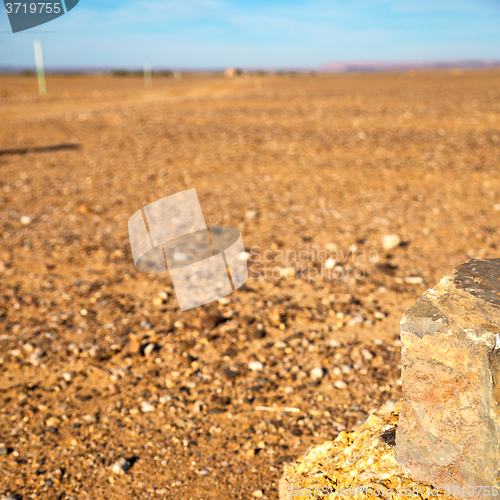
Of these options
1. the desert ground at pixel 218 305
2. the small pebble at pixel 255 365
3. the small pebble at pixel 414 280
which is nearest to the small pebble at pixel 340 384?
the desert ground at pixel 218 305

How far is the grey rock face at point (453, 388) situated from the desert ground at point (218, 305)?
43.0 inches

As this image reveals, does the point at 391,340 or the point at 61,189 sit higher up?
the point at 61,189

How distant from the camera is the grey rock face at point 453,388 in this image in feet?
4.86

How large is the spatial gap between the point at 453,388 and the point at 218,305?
287cm

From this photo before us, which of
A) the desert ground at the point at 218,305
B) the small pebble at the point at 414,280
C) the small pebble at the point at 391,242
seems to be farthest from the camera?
the small pebble at the point at 391,242

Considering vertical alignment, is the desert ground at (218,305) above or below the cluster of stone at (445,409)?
below

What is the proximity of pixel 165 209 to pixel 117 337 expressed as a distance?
3073 millimetres

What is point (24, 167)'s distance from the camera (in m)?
8.53

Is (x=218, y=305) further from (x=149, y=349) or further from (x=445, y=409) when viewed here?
(x=445, y=409)

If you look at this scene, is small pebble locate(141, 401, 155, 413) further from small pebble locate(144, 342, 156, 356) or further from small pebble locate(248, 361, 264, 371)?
small pebble locate(248, 361, 264, 371)

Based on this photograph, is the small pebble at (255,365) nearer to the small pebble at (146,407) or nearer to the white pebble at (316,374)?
the white pebble at (316,374)

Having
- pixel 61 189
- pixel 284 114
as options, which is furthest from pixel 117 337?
pixel 284 114

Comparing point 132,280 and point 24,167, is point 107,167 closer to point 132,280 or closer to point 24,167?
point 24,167

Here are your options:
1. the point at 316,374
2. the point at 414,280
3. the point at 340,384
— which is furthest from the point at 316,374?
the point at 414,280
